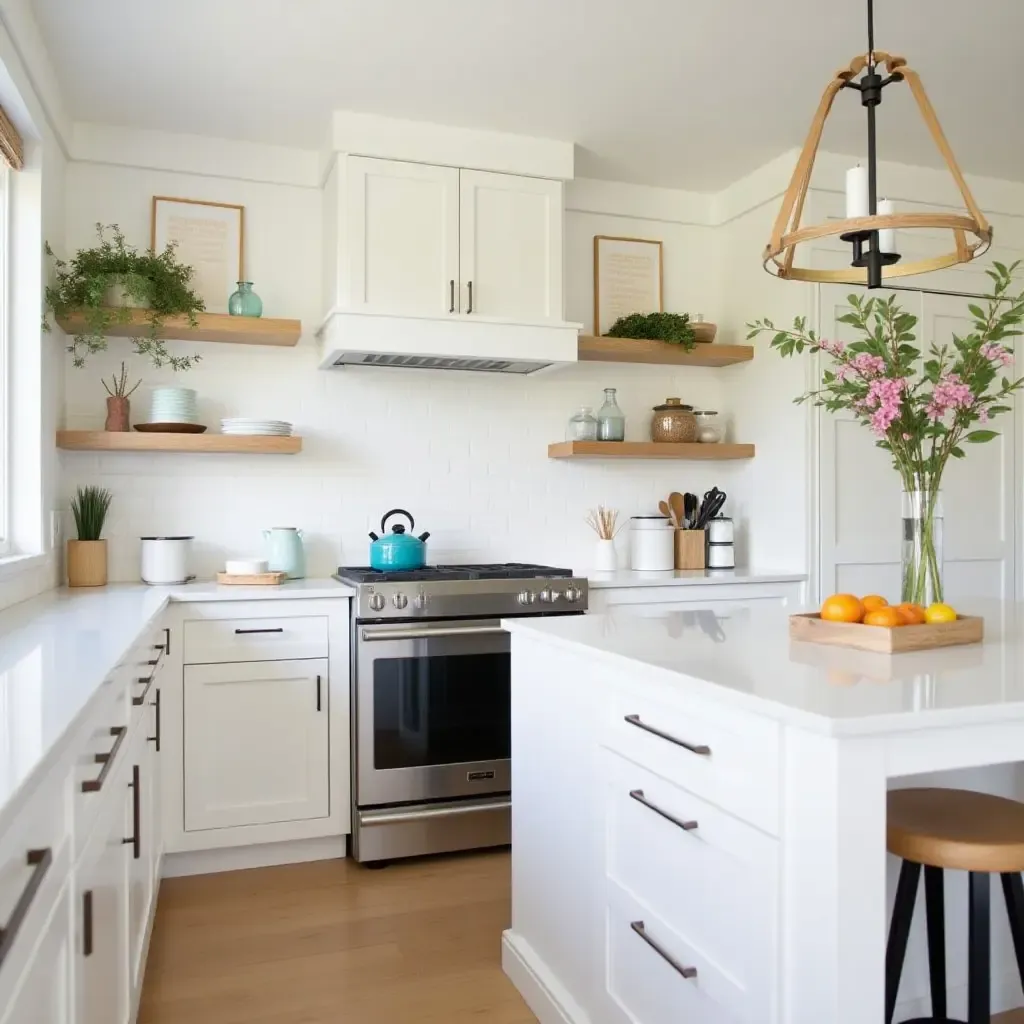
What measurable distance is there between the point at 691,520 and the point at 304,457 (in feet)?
5.66

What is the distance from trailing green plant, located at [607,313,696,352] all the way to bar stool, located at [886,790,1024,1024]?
2.58 meters

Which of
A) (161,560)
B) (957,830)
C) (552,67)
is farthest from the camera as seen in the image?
(161,560)

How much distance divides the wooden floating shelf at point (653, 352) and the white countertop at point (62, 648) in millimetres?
1469

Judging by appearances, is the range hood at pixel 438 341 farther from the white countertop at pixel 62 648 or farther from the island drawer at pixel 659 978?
the island drawer at pixel 659 978

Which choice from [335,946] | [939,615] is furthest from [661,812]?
[335,946]

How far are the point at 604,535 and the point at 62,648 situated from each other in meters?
2.66

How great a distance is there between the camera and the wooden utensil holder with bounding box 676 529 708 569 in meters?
4.23

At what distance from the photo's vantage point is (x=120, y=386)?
12.1ft

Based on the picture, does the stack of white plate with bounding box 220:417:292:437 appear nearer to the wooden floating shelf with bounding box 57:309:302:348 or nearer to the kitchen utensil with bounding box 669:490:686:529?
the wooden floating shelf with bounding box 57:309:302:348

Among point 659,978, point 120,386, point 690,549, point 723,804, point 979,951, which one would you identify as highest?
point 120,386

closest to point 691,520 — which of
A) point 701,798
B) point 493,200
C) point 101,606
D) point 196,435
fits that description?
point 493,200

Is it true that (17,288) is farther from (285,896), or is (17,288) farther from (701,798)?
(701,798)

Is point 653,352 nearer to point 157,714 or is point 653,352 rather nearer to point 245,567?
point 245,567

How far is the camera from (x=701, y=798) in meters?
1.62
